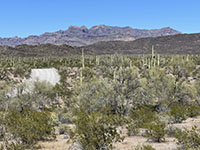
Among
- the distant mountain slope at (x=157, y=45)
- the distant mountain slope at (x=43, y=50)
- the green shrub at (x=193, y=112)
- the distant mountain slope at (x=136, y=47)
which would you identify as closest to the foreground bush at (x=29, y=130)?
the green shrub at (x=193, y=112)

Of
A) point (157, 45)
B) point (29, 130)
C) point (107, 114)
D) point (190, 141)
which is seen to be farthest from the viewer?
point (157, 45)

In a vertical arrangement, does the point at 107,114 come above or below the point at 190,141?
below

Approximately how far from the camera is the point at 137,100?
16672 millimetres

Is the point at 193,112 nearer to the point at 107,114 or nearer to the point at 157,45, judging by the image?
the point at 107,114

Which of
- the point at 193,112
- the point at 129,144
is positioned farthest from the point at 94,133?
the point at 193,112

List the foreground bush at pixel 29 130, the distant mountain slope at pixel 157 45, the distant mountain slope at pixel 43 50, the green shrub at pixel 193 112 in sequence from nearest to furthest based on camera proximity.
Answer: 1. the foreground bush at pixel 29 130
2. the green shrub at pixel 193 112
3. the distant mountain slope at pixel 43 50
4. the distant mountain slope at pixel 157 45

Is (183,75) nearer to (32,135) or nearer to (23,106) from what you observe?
(23,106)

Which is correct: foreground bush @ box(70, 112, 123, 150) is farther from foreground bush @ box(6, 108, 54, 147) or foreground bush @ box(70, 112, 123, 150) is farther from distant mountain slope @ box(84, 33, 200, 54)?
distant mountain slope @ box(84, 33, 200, 54)

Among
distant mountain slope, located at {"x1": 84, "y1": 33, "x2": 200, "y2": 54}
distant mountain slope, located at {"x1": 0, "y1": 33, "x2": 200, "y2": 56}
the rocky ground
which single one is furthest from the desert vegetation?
distant mountain slope, located at {"x1": 84, "y1": 33, "x2": 200, "y2": 54}

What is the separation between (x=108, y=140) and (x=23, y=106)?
38.1 feet

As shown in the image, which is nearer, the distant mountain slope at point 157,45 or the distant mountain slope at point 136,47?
the distant mountain slope at point 136,47

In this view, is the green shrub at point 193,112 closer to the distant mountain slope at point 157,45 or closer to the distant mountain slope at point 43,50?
the distant mountain slope at point 43,50

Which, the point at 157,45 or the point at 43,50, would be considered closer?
the point at 43,50

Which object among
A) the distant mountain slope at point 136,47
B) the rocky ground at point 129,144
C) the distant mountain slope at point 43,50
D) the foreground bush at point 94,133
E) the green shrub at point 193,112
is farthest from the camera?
the distant mountain slope at point 136,47
